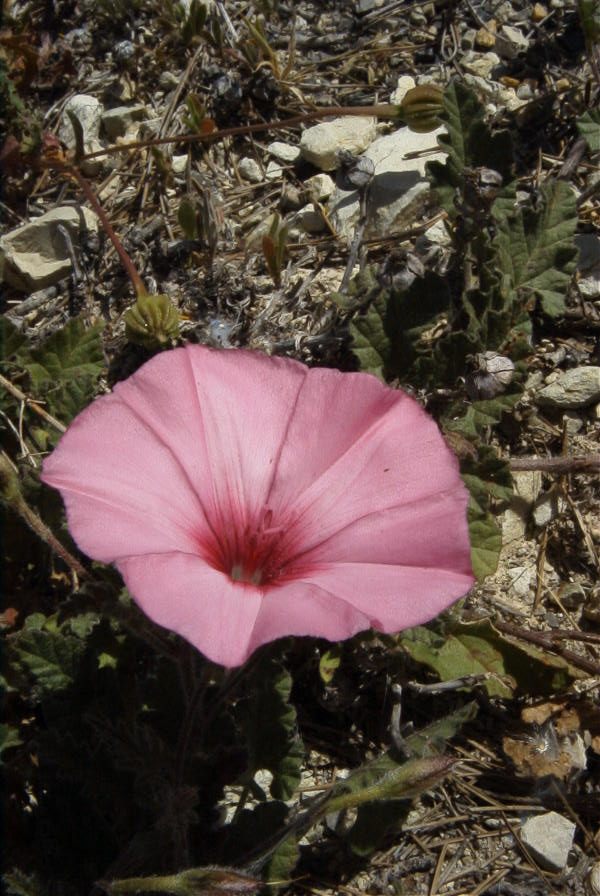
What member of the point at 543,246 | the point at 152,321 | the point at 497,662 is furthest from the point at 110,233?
the point at 497,662

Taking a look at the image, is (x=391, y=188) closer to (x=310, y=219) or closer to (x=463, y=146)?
(x=310, y=219)

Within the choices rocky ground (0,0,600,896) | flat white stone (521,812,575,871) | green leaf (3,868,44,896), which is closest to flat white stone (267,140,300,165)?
rocky ground (0,0,600,896)

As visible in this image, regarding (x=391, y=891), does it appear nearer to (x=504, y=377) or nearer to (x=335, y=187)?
(x=504, y=377)

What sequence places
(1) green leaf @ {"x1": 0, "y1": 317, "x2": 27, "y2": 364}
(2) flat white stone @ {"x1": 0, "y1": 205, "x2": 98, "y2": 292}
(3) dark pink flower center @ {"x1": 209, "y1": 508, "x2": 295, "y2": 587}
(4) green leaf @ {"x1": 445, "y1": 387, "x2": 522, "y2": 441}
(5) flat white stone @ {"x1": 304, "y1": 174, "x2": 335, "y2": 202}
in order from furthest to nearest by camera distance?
(5) flat white stone @ {"x1": 304, "y1": 174, "x2": 335, "y2": 202} → (2) flat white stone @ {"x1": 0, "y1": 205, "x2": 98, "y2": 292} → (1) green leaf @ {"x1": 0, "y1": 317, "x2": 27, "y2": 364} → (4) green leaf @ {"x1": 445, "y1": 387, "x2": 522, "y2": 441} → (3) dark pink flower center @ {"x1": 209, "y1": 508, "x2": 295, "y2": 587}

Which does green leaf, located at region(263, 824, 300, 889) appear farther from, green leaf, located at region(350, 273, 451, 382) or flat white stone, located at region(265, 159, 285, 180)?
flat white stone, located at region(265, 159, 285, 180)

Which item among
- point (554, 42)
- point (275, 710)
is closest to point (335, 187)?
point (554, 42)

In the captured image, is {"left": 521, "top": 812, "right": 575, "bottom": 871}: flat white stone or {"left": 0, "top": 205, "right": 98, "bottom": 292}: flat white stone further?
{"left": 0, "top": 205, "right": 98, "bottom": 292}: flat white stone
